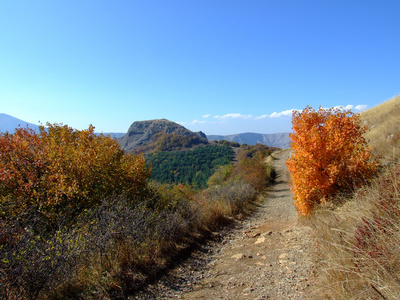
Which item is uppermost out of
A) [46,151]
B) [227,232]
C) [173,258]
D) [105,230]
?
[46,151]

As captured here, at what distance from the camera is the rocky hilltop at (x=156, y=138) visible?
120 meters

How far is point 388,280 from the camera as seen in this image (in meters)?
2.50

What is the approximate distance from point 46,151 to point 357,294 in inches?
317

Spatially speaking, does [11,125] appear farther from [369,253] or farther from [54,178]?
[369,253]

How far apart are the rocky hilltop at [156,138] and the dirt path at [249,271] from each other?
211ft

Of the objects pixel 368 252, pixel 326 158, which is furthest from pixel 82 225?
pixel 326 158

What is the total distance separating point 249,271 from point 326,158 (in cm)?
439

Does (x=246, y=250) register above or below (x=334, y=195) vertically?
below

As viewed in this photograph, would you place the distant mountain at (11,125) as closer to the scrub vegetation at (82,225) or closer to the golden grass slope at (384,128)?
the scrub vegetation at (82,225)

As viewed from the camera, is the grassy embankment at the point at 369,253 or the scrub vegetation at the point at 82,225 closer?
the grassy embankment at the point at 369,253

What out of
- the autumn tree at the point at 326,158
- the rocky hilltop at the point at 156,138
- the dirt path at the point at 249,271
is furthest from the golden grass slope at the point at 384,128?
the rocky hilltop at the point at 156,138

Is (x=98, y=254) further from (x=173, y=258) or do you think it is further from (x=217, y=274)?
(x=217, y=274)

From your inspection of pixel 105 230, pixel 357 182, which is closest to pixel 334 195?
pixel 357 182

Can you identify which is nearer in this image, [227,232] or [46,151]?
[46,151]
